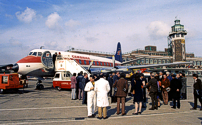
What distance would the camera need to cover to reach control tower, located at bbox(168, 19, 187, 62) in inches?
3117

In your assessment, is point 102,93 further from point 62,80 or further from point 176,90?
point 62,80

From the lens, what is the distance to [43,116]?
716 centimetres

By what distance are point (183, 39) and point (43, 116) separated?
8575cm

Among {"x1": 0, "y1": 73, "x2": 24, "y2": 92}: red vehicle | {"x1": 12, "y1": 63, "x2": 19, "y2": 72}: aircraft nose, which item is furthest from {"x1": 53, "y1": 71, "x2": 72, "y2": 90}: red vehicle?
{"x1": 12, "y1": 63, "x2": 19, "y2": 72}: aircraft nose

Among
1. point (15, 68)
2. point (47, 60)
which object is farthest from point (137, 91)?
point (15, 68)

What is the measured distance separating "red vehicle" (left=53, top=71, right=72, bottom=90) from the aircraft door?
1988 millimetres

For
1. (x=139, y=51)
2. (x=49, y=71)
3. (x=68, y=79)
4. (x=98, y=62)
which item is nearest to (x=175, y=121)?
(x=68, y=79)

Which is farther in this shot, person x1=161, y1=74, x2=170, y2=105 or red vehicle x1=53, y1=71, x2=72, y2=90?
red vehicle x1=53, y1=71, x2=72, y2=90

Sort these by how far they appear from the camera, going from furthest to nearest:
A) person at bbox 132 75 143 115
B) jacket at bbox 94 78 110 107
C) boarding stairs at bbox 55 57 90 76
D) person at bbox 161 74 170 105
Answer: boarding stairs at bbox 55 57 90 76 < person at bbox 161 74 170 105 < person at bbox 132 75 143 115 < jacket at bbox 94 78 110 107

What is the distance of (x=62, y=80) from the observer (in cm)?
1616

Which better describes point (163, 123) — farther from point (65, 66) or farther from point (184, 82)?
point (65, 66)

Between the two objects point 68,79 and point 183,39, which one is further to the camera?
point 183,39

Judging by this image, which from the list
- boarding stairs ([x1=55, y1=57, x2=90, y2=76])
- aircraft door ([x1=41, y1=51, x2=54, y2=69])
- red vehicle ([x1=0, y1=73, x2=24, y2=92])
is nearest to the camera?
red vehicle ([x1=0, y1=73, x2=24, y2=92])

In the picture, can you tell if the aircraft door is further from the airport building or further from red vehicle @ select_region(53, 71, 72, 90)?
the airport building
